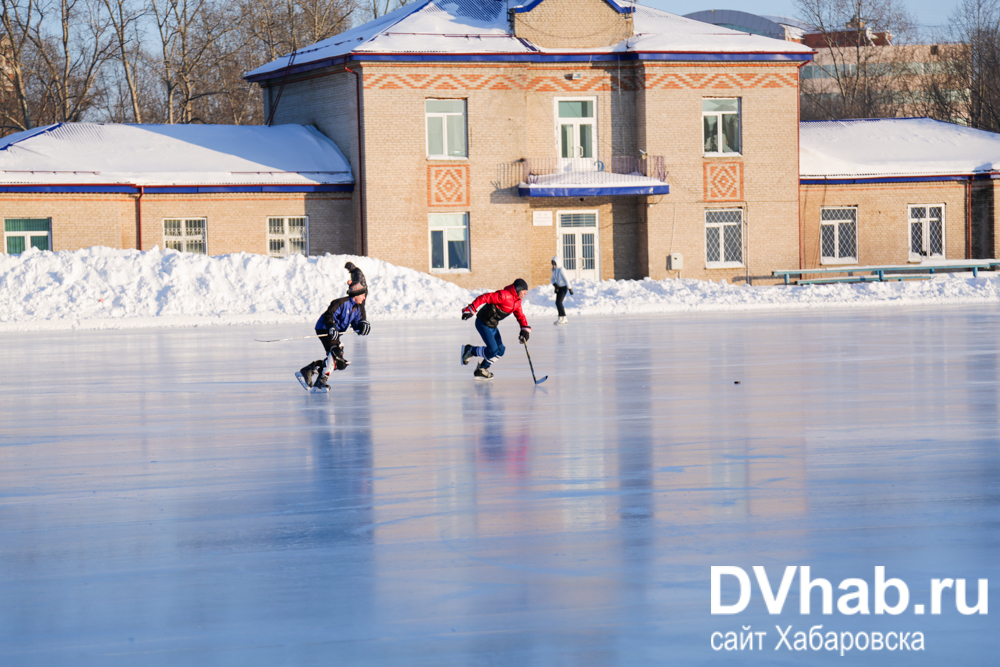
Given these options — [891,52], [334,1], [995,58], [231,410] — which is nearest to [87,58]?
[334,1]

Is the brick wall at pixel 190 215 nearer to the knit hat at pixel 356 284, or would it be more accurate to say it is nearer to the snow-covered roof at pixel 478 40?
the snow-covered roof at pixel 478 40

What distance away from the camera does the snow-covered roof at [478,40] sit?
124ft

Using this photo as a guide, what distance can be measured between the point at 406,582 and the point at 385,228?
106 ft

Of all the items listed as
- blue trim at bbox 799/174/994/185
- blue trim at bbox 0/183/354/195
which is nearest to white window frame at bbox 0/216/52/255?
blue trim at bbox 0/183/354/195

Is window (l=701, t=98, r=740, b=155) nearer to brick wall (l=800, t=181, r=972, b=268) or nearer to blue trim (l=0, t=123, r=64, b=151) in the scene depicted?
brick wall (l=800, t=181, r=972, b=268)

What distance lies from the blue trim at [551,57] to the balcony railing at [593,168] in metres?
3.11

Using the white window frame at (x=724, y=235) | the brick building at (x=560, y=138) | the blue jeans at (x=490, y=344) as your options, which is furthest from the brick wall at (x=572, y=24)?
the blue jeans at (x=490, y=344)

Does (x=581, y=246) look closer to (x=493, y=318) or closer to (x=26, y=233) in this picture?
(x=26, y=233)

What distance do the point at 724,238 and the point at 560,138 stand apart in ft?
20.9

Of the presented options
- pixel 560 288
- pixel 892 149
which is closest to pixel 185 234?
pixel 560 288

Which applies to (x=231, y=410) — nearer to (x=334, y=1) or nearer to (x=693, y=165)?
(x=693, y=165)

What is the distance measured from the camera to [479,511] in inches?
299

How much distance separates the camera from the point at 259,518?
7480 millimetres

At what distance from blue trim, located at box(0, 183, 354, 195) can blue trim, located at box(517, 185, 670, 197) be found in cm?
552
